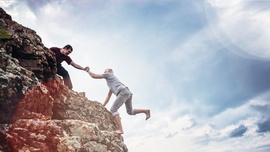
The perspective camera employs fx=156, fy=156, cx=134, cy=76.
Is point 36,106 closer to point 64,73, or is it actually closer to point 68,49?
point 64,73

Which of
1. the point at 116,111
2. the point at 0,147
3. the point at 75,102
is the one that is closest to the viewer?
the point at 0,147

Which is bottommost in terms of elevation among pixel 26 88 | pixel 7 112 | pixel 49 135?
pixel 49 135

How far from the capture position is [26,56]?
5.16 m

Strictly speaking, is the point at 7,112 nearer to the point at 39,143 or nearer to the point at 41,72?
the point at 39,143

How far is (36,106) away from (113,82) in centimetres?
353

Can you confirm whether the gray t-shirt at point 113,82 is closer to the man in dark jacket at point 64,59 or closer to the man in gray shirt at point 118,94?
the man in gray shirt at point 118,94

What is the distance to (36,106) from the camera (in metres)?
4.69

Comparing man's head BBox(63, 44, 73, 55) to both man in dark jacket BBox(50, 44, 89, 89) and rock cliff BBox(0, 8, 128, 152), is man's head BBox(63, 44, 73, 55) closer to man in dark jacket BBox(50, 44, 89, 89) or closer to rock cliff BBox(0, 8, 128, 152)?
man in dark jacket BBox(50, 44, 89, 89)

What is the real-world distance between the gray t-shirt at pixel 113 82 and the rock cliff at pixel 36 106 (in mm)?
1442

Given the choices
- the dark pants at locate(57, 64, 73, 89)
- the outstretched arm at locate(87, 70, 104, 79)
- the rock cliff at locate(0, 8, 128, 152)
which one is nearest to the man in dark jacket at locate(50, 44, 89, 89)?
the dark pants at locate(57, 64, 73, 89)

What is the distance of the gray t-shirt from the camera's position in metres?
7.47

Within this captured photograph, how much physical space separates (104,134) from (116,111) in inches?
62.8

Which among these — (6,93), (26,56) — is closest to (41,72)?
(26,56)

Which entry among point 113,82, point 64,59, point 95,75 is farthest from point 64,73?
point 113,82
